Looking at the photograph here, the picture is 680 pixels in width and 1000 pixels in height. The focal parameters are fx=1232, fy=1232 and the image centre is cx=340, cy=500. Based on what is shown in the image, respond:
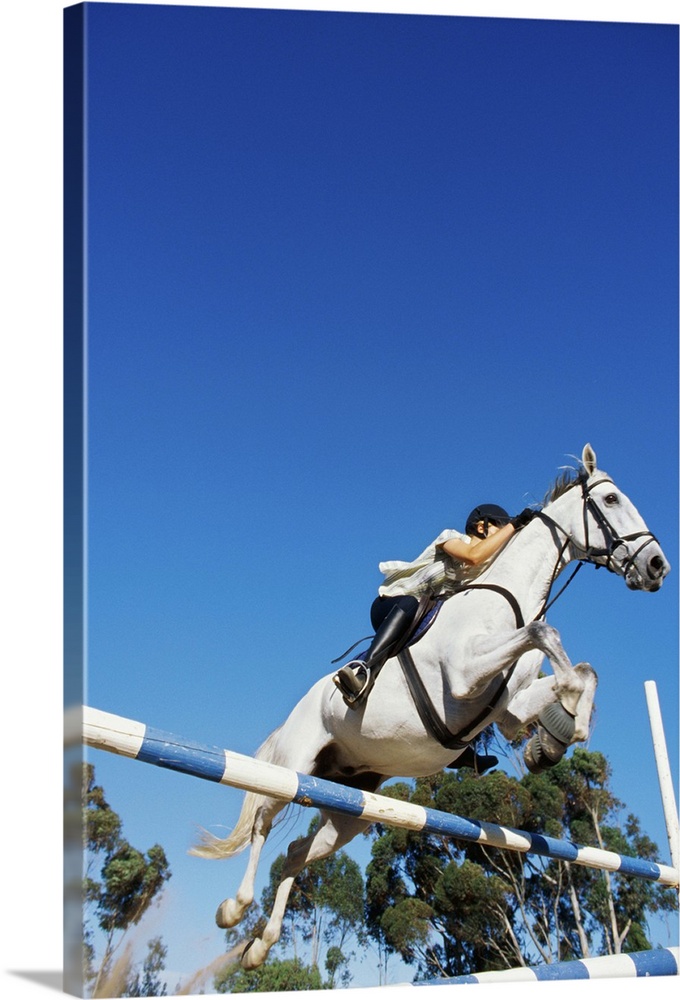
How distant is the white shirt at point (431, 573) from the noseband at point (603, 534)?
0.39m

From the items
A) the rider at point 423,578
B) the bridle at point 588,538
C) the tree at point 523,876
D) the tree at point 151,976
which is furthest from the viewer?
the tree at point 523,876

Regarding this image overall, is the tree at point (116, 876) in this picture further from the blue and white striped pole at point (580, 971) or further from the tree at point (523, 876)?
the tree at point (523, 876)

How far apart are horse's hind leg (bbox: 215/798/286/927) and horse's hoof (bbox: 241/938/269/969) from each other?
113 mm

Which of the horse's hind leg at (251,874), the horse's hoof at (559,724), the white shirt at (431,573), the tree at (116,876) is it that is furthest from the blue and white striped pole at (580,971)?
the tree at (116,876)

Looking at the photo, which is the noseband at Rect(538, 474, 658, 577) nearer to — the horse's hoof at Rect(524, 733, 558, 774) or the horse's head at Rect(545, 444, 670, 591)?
the horse's head at Rect(545, 444, 670, 591)

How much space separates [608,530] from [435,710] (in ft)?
2.97

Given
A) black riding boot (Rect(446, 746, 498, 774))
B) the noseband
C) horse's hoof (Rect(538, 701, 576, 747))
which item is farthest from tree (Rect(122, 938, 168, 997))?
the noseband

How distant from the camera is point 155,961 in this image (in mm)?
5934

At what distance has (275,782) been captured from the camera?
3.81 metres

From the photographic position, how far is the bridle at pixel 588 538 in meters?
4.38

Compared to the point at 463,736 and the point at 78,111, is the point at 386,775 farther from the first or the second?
the point at 78,111

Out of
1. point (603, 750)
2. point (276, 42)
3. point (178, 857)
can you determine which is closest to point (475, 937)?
point (603, 750)

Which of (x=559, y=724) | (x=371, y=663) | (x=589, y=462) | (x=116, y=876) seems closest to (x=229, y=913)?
(x=371, y=663)

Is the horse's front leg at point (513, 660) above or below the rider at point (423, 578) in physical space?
below
